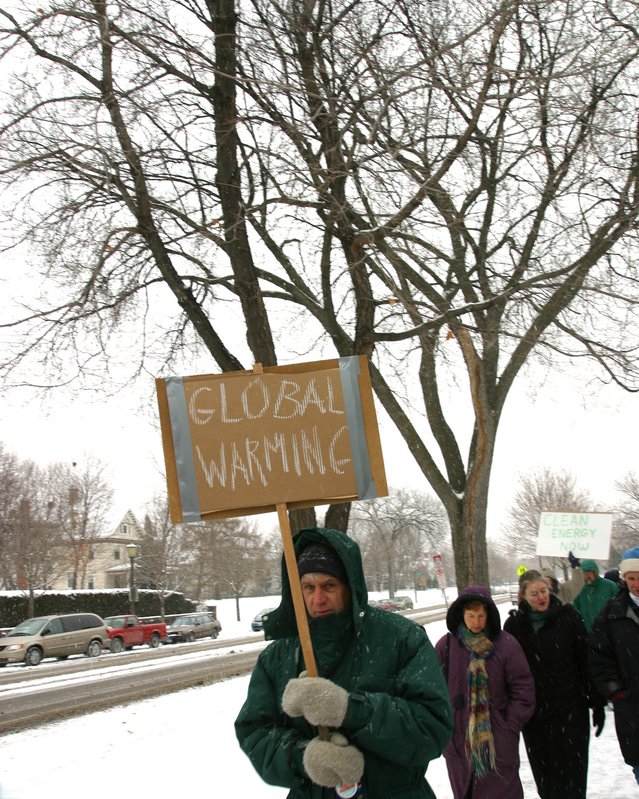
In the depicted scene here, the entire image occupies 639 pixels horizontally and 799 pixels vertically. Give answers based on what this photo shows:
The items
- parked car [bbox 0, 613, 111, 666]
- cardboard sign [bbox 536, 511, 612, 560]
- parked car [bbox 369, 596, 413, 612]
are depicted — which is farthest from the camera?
parked car [bbox 369, 596, 413, 612]

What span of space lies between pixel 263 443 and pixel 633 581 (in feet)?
9.68

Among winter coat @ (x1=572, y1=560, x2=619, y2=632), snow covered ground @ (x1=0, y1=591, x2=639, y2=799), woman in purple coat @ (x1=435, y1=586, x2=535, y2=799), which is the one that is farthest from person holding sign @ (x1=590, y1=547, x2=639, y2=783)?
winter coat @ (x1=572, y1=560, x2=619, y2=632)

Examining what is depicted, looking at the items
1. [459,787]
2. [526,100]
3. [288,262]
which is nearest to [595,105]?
[526,100]

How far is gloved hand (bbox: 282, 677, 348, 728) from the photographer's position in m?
2.46

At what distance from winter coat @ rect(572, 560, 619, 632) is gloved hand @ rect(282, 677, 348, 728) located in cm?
699

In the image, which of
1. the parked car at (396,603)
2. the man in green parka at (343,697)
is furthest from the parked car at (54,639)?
the man in green parka at (343,697)

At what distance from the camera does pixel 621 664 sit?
16.2ft

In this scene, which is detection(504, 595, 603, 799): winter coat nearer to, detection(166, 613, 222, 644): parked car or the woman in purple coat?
the woman in purple coat

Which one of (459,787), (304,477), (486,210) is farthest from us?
(486,210)

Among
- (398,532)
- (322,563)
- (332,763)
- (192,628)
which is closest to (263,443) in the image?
(322,563)

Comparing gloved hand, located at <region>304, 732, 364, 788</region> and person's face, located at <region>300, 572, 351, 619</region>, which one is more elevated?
person's face, located at <region>300, 572, 351, 619</region>

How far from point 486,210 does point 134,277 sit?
195 inches

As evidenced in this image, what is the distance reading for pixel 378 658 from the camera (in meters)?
2.70

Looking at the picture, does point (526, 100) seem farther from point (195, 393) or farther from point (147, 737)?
point (147, 737)
